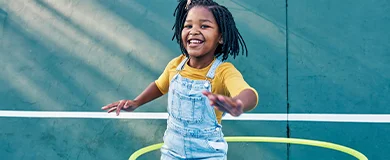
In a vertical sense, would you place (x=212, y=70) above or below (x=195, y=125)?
above

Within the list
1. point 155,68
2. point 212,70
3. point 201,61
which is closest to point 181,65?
point 201,61

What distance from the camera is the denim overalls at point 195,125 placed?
271cm

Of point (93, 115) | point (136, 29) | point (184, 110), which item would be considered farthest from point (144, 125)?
point (184, 110)

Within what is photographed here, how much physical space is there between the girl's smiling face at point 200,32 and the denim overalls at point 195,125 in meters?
0.11

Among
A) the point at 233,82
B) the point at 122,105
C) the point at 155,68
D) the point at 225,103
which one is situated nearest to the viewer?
the point at 225,103

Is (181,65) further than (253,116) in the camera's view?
No

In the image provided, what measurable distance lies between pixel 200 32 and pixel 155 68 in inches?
66.9

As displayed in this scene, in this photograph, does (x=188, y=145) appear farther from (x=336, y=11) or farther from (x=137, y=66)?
(x=336, y=11)

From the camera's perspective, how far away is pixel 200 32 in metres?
2.76

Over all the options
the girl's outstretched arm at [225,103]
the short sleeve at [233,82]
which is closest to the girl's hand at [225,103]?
the girl's outstretched arm at [225,103]

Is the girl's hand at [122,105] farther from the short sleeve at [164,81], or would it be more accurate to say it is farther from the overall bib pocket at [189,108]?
the overall bib pocket at [189,108]

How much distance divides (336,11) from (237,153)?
1.50 m

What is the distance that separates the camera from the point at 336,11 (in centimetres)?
414

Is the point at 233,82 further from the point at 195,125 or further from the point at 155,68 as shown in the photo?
the point at 155,68
